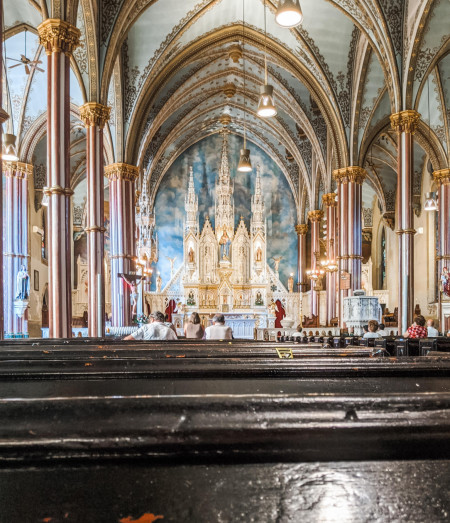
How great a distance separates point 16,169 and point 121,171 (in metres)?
4.34

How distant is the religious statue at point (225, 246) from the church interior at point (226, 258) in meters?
0.11

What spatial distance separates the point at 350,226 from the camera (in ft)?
59.3

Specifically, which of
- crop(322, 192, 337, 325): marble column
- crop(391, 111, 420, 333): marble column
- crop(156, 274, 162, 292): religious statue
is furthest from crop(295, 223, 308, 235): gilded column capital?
crop(391, 111, 420, 333): marble column

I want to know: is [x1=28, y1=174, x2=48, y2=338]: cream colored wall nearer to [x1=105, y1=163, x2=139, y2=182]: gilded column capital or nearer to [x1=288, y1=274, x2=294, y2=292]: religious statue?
[x1=105, y1=163, x2=139, y2=182]: gilded column capital

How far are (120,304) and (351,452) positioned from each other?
16363 millimetres

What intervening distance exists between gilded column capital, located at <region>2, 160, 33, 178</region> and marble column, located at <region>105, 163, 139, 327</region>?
3526 mm

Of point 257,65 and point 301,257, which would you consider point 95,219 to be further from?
point 301,257

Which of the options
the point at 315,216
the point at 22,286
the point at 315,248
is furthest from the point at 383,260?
the point at 22,286

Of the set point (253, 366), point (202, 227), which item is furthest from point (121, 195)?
point (253, 366)

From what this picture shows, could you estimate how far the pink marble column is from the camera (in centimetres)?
1769

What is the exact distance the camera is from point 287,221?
2967cm

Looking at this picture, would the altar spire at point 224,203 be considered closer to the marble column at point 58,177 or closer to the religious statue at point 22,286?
the religious statue at point 22,286

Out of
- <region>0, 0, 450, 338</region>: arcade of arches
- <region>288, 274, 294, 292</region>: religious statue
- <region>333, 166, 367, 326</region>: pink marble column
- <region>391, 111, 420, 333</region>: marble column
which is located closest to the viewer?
<region>391, 111, 420, 333</region>: marble column

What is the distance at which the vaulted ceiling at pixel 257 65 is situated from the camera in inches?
555
